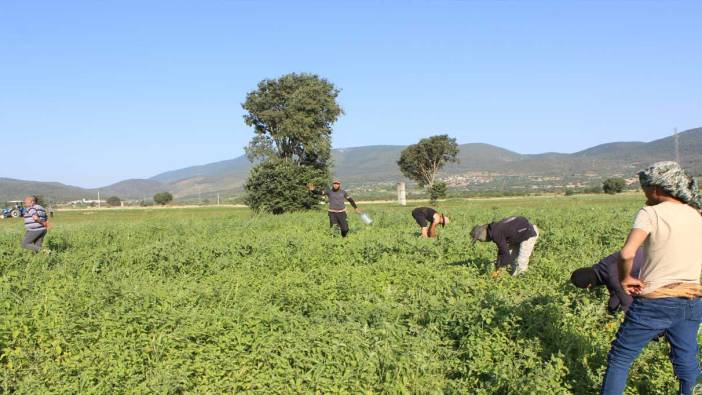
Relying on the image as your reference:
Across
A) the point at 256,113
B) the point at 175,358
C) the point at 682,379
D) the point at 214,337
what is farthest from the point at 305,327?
the point at 256,113

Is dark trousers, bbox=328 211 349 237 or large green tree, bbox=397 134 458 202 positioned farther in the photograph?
large green tree, bbox=397 134 458 202

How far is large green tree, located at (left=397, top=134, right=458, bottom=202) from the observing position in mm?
67188

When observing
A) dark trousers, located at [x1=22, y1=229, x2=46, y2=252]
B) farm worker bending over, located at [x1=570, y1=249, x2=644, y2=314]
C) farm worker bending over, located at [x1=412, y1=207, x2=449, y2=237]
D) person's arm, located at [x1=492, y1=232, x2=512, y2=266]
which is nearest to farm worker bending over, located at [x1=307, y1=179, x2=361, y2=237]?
farm worker bending over, located at [x1=412, y1=207, x2=449, y2=237]

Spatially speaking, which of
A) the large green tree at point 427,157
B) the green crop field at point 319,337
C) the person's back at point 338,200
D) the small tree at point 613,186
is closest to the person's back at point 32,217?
the green crop field at point 319,337

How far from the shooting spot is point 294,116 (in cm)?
3981

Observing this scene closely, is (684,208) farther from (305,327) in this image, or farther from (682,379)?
(305,327)

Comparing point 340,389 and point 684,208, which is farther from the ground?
point 684,208

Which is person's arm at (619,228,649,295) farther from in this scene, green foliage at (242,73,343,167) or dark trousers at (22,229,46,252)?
green foliage at (242,73,343,167)

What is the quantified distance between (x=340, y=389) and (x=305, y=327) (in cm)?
116

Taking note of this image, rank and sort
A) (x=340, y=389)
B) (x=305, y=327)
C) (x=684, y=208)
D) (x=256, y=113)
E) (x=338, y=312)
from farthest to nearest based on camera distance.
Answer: (x=256, y=113), (x=338, y=312), (x=305, y=327), (x=340, y=389), (x=684, y=208)

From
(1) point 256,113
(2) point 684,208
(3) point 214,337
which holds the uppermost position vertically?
(1) point 256,113

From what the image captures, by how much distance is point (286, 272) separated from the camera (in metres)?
8.91

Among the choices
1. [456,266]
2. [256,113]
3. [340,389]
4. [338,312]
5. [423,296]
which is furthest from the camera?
[256,113]

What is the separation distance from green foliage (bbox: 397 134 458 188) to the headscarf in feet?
210
